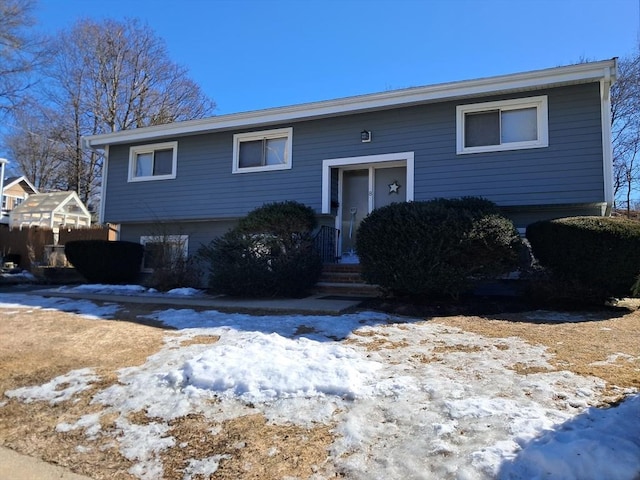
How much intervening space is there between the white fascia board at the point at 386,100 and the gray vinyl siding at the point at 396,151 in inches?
11.3

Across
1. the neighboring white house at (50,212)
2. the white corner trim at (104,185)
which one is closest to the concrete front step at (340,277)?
the white corner trim at (104,185)

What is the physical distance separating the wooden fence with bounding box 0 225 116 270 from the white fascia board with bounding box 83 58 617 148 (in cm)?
516

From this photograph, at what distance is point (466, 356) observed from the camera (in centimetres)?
427

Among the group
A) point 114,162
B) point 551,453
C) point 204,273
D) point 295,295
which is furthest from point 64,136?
point 551,453

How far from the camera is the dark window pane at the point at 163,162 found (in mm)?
12570

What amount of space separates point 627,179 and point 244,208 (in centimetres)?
2264

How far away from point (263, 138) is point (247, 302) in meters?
5.23

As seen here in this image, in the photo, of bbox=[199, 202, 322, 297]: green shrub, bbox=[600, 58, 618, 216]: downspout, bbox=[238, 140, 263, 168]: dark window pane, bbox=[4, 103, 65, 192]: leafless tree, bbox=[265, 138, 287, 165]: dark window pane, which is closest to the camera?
bbox=[600, 58, 618, 216]: downspout

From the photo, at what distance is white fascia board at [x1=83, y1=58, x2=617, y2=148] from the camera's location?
8.24 metres

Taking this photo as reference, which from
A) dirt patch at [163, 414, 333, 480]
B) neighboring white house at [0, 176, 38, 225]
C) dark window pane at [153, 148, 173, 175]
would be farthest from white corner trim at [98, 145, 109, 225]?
neighboring white house at [0, 176, 38, 225]

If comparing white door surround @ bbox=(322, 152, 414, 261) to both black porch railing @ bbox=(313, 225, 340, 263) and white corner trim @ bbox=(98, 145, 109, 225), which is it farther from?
white corner trim @ bbox=(98, 145, 109, 225)

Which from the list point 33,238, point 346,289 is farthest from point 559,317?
point 33,238

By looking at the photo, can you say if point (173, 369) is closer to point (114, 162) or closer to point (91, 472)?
point (91, 472)

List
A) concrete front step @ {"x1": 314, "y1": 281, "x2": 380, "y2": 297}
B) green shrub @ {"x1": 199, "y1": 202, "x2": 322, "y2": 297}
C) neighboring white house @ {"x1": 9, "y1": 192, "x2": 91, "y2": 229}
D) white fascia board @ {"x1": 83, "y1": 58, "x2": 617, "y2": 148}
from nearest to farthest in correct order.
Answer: white fascia board @ {"x1": 83, "y1": 58, "x2": 617, "y2": 148}, green shrub @ {"x1": 199, "y1": 202, "x2": 322, "y2": 297}, concrete front step @ {"x1": 314, "y1": 281, "x2": 380, "y2": 297}, neighboring white house @ {"x1": 9, "y1": 192, "x2": 91, "y2": 229}
